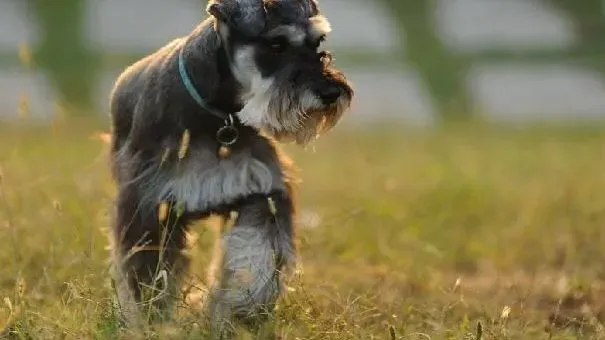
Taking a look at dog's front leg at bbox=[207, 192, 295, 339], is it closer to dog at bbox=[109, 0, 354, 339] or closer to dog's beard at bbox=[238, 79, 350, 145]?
dog at bbox=[109, 0, 354, 339]

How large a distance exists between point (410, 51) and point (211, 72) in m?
10.2

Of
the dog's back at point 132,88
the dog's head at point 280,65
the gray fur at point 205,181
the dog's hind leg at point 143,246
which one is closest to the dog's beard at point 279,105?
the dog's head at point 280,65

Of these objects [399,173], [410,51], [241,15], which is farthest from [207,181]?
[410,51]

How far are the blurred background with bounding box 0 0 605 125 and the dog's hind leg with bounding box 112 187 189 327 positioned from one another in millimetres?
7291

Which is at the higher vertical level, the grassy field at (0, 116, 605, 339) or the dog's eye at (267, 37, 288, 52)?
the dog's eye at (267, 37, 288, 52)

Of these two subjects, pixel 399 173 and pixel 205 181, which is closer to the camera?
pixel 205 181

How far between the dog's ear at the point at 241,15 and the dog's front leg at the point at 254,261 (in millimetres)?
573

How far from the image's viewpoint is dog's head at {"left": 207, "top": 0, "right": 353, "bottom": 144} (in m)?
4.30

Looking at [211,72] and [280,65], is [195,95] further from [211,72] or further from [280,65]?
[280,65]

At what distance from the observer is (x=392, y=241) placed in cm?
624

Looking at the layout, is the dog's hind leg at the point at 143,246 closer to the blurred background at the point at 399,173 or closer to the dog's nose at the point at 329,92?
the blurred background at the point at 399,173

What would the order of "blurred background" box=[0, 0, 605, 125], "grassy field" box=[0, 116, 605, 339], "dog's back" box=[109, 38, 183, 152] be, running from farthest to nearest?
"blurred background" box=[0, 0, 605, 125] < "dog's back" box=[109, 38, 183, 152] < "grassy field" box=[0, 116, 605, 339]

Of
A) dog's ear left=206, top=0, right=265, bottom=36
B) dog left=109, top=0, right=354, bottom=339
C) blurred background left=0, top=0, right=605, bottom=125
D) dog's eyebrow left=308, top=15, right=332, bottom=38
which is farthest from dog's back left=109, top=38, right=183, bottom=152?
blurred background left=0, top=0, right=605, bottom=125

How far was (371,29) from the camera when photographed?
1499 cm
